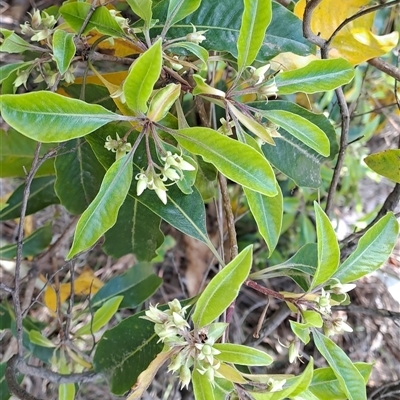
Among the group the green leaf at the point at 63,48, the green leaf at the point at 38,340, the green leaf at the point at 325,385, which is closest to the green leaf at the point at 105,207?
the green leaf at the point at 63,48

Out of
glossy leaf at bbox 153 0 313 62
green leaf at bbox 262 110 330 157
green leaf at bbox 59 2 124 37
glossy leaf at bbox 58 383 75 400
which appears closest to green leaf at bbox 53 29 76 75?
green leaf at bbox 59 2 124 37

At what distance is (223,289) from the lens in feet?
1.92

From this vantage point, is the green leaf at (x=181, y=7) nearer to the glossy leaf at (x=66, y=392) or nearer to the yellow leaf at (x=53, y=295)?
the glossy leaf at (x=66, y=392)

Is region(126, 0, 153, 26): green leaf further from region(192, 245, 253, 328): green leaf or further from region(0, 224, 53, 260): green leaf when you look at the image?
region(0, 224, 53, 260): green leaf

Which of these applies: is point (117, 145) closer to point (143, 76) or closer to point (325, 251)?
point (143, 76)

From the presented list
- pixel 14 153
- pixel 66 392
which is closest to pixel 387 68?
pixel 14 153

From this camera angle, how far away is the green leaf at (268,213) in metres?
0.67

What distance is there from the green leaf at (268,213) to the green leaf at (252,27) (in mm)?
176

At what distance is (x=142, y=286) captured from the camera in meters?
1.15

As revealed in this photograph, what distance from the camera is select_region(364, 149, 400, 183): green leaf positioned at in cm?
75

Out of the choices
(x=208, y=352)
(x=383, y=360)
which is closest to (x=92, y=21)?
(x=208, y=352)

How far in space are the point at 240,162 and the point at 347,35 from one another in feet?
1.33

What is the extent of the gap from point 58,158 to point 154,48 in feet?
1.34

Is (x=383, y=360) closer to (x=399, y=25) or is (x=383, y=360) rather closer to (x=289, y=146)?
(x=399, y=25)
